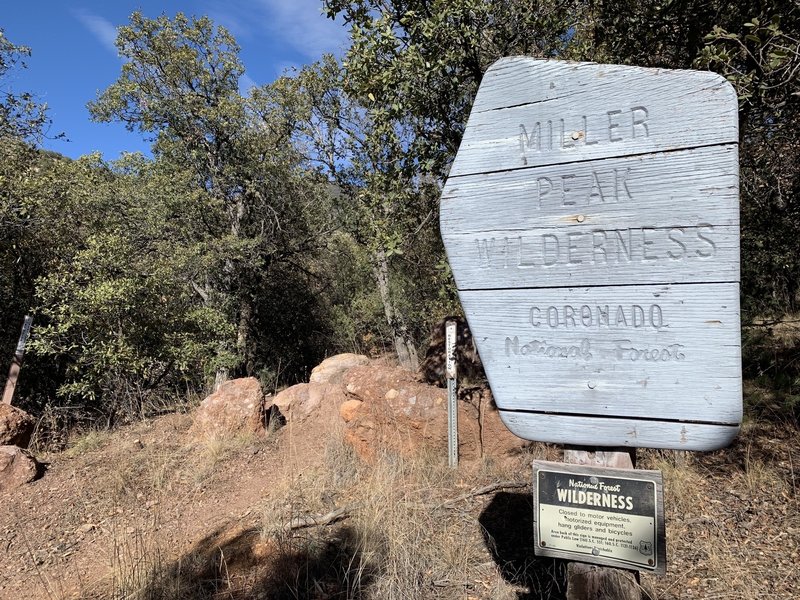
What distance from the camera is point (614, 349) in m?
1.41

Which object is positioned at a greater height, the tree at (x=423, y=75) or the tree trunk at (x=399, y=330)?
the tree at (x=423, y=75)

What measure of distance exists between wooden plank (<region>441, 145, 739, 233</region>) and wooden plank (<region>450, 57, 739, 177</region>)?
0.11 ft

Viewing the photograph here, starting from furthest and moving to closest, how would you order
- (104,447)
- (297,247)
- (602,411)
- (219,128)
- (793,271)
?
(297,247)
(219,128)
(104,447)
(793,271)
(602,411)

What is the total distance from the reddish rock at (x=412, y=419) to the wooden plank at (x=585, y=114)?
12.3 ft

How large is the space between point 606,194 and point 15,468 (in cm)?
661

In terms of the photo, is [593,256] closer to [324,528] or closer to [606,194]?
[606,194]

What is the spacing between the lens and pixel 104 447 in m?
6.60

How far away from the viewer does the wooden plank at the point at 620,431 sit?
134cm

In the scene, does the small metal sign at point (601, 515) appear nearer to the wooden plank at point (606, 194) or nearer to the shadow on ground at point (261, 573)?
the wooden plank at point (606, 194)

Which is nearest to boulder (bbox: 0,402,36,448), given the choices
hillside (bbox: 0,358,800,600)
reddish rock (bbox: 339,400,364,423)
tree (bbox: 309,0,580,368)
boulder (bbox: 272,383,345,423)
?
hillside (bbox: 0,358,800,600)

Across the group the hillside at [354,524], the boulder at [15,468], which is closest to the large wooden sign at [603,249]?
the hillside at [354,524]

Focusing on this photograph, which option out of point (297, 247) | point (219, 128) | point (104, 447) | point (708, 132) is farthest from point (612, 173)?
point (297, 247)

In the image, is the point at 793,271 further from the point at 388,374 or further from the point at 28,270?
the point at 28,270

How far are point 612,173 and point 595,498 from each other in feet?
3.06
